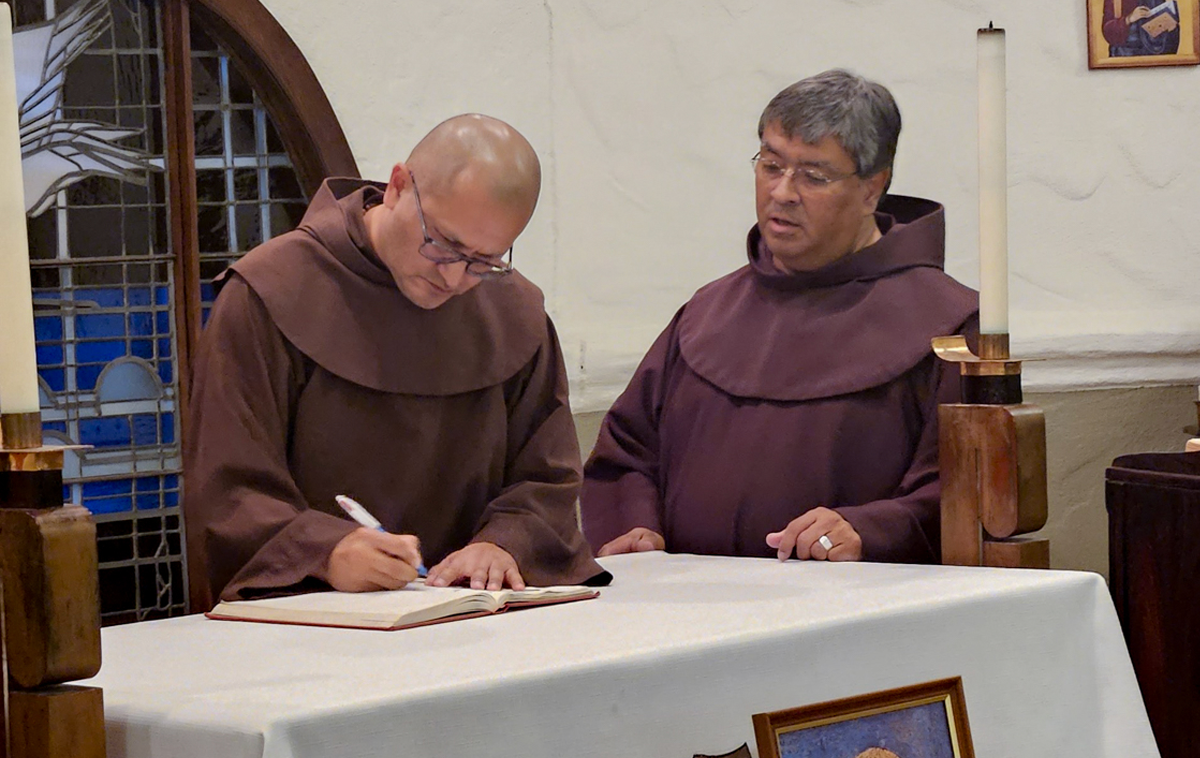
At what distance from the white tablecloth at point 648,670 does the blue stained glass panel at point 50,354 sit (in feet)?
5.70

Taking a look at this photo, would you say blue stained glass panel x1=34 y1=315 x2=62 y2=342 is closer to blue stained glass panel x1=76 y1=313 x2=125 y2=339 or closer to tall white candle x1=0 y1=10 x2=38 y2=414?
blue stained glass panel x1=76 y1=313 x2=125 y2=339

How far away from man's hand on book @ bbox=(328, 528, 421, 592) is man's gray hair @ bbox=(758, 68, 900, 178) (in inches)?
55.5

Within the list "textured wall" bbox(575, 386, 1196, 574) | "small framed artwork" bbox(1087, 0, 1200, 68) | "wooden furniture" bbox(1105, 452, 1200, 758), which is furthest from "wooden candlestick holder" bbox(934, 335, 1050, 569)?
"small framed artwork" bbox(1087, 0, 1200, 68)

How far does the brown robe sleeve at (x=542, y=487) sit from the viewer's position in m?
2.96

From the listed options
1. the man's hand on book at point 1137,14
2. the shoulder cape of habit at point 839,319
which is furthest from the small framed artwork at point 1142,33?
Result: the shoulder cape of habit at point 839,319

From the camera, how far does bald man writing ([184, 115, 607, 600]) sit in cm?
276

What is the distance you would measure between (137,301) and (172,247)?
0.16 metres

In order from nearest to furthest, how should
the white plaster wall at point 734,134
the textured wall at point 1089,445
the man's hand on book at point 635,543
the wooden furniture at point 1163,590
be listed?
the wooden furniture at point 1163,590
the man's hand on book at point 635,543
the white plaster wall at point 734,134
the textured wall at point 1089,445

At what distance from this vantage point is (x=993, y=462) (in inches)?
115

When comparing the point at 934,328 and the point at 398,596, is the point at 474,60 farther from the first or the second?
the point at 398,596

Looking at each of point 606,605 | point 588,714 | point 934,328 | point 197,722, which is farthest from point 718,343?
point 197,722

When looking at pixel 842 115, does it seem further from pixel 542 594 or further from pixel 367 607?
pixel 367 607

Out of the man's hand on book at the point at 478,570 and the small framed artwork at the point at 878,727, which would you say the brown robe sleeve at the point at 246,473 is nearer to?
the man's hand on book at the point at 478,570

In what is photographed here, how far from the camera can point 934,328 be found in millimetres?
3666
